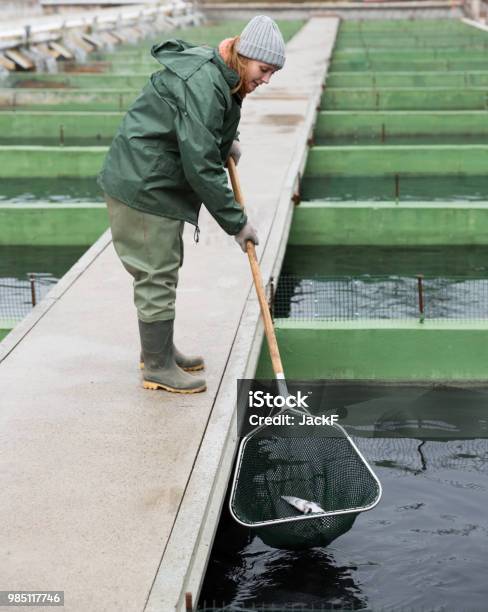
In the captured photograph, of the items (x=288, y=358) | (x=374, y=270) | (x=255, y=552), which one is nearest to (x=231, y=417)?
(x=255, y=552)

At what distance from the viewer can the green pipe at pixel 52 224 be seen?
9820 millimetres

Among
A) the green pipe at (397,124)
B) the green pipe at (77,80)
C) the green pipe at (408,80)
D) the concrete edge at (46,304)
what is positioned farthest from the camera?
the green pipe at (77,80)

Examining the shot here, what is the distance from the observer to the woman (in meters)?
4.53

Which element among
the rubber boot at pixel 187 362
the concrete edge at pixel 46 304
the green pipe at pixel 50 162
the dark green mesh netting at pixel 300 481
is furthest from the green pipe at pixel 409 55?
the dark green mesh netting at pixel 300 481

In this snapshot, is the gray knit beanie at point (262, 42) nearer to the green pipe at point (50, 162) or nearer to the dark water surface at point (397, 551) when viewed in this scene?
the dark water surface at point (397, 551)

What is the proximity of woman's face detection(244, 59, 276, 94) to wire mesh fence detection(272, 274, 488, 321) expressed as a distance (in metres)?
3.35

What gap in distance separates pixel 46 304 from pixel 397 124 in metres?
10.0

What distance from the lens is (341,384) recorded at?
6.68 metres

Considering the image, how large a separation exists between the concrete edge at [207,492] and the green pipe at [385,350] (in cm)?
37

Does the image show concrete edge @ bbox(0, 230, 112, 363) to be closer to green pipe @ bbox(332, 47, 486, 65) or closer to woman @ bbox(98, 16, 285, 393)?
woman @ bbox(98, 16, 285, 393)

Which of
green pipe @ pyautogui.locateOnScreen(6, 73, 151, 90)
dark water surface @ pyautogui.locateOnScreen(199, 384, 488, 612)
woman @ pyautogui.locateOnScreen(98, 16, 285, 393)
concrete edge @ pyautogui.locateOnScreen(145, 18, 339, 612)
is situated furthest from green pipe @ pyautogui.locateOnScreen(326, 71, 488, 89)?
woman @ pyautogui.locateOnScreen(98, 16, 285, 393)

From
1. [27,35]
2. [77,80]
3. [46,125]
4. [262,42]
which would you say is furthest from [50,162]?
[27,35]

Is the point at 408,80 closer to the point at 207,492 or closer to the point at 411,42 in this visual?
the point at 411,42

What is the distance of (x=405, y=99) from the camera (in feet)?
57.5
